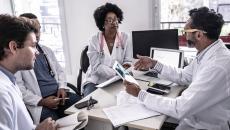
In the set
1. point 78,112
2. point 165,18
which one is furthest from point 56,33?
point 78,112

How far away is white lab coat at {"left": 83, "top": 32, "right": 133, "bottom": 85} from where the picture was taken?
8.11 ft

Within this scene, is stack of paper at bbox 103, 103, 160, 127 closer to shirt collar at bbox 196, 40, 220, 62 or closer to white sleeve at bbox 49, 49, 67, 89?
shirt collar at bbox 196, 40, 220, 62

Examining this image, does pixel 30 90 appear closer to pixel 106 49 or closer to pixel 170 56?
pixel 106 49

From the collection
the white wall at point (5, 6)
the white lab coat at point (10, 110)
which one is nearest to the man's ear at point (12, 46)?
the white lab coat at point (10, 110)

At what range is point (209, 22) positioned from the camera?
1.57m

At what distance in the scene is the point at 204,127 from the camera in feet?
5.17

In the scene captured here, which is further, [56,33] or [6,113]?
[56,33]

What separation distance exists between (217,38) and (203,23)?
136mm

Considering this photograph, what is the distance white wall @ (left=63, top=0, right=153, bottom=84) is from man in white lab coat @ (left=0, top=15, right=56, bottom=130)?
1824 mm

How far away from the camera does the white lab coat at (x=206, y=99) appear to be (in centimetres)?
144

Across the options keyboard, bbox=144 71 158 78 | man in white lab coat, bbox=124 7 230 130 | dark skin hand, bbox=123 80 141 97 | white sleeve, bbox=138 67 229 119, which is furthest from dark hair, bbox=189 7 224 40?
keyboard, bbox=144 71 158 78

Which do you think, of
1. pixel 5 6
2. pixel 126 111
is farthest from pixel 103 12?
pixel 5 6

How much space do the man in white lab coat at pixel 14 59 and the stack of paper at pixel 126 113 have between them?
1.53 ft

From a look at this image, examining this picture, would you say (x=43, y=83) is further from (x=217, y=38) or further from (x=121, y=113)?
(x=217, y=38)
